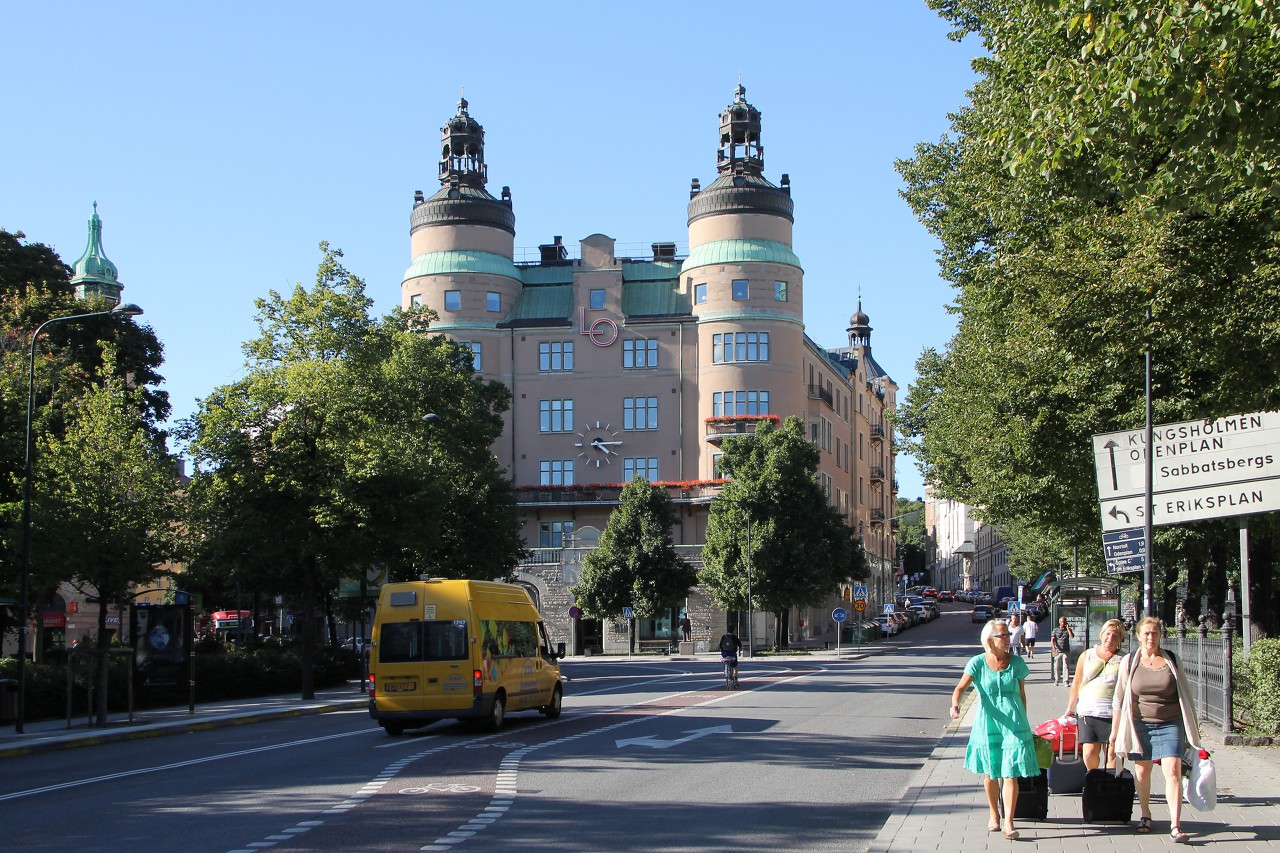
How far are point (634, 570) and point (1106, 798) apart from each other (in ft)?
181

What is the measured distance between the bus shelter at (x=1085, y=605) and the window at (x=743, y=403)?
114 ft

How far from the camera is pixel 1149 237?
1775cm

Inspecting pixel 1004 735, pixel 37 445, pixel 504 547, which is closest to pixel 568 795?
pixel 1004 735

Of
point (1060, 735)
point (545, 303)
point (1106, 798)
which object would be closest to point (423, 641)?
point (1060, 735)

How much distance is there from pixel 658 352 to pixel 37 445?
151ft

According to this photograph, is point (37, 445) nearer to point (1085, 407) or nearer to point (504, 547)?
point (504, 547)

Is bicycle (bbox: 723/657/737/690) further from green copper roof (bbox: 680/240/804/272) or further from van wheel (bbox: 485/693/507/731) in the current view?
green copper roof (bbox: 680/240/804/272)

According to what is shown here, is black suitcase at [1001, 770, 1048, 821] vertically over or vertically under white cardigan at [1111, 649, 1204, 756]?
under

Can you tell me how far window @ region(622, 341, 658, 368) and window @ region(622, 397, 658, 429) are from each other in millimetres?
2028

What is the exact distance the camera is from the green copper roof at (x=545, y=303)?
3152 inches

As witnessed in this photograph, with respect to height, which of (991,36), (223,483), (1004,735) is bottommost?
(1004,735)

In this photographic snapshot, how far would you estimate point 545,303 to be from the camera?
80812mm

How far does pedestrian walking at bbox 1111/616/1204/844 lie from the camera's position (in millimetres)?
10531

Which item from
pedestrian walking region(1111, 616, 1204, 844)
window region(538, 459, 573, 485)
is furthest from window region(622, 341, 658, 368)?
pedestrian walking region(1111, 616, 1204, 844)
